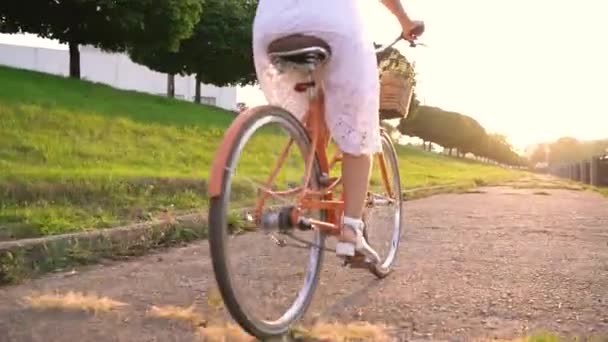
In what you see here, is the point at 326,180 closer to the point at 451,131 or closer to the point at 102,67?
the point at 102,67

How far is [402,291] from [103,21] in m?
21.9

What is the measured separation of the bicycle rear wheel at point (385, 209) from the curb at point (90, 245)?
5.24 ft

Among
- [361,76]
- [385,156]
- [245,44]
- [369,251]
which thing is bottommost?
[369,251]

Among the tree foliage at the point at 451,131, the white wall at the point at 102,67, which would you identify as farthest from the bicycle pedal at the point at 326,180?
the tree foliage at the point at 451,131

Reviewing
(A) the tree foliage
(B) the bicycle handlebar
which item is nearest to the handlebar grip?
(B) the bicycle handlebar

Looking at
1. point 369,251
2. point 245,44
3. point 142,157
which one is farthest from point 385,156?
point 245,44

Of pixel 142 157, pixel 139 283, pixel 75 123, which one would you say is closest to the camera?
pixel 139 283

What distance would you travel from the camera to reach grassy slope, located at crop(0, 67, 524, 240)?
5480 millimetres

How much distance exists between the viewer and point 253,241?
10.3ft

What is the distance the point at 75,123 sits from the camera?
38.3 ft

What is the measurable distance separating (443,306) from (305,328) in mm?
715

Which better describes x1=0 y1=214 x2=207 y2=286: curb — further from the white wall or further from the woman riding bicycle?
the white wall

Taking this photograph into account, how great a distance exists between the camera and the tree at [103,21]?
2305 cm

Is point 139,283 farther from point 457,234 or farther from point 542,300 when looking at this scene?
point 457,234
